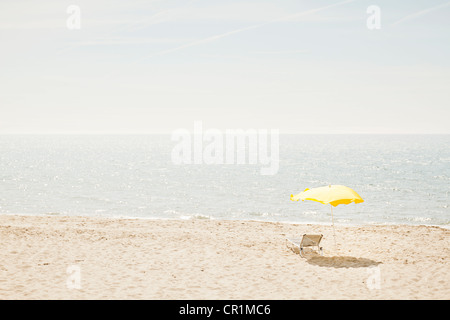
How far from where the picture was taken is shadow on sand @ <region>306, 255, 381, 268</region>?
480 inches

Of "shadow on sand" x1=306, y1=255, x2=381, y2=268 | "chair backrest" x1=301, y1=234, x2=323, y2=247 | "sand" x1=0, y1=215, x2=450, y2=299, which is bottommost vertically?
"shadow on sand" x1=306, y1=255, x2=381, y2=268

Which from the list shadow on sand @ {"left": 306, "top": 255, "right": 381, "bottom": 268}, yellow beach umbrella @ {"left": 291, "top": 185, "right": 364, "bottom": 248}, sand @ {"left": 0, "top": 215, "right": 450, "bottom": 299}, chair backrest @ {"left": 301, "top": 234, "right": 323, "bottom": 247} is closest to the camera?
sand @ {"left": 0, "top": 215, "right": 450, "bottom": 299}

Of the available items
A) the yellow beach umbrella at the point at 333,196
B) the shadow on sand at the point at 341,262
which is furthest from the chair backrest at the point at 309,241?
the yellow beach umbrella at the point at 333,196

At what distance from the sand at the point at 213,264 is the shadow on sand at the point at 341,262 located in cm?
3

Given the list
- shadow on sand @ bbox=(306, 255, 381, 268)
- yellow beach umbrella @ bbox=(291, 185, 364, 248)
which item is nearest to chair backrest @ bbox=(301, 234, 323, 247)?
shadow on sand @ bbox=(306, 255, 381, 268)

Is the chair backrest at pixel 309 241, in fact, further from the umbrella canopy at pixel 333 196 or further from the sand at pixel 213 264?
the umbrella canopy at pixel 333 196

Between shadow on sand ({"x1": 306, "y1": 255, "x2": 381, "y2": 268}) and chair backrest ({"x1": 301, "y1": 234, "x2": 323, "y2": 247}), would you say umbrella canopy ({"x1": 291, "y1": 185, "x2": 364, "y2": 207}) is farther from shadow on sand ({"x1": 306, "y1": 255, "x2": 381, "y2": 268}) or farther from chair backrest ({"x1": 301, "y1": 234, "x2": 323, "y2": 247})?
shadow on sand ({"x1": 306, "y1": 255, "x2": 381, "y2": 268})

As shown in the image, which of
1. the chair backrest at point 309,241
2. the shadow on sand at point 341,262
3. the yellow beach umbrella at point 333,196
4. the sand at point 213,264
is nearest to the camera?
the sand at point 213,264

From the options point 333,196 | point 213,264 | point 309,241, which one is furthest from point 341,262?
point 213,264

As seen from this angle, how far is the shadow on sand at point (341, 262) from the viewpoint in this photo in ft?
40.0

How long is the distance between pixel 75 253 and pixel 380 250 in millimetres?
10483

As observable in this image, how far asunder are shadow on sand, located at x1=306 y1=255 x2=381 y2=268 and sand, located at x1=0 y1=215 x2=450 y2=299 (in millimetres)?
32
